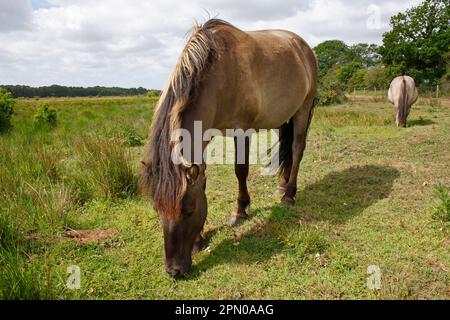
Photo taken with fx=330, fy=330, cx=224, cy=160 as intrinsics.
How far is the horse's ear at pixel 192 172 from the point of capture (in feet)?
8.77

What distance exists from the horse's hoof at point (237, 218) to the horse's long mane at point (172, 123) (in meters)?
1.45

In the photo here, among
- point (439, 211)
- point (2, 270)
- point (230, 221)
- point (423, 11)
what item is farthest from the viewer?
point (423, 11)

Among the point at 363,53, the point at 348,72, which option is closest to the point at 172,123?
the point at 348,72

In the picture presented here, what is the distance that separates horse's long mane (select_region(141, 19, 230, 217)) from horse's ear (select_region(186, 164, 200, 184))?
56 millimetres

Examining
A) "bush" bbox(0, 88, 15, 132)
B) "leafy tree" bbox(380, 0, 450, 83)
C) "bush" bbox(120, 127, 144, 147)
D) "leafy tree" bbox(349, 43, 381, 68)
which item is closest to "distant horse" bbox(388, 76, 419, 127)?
"bush" bbox(120, 127, 144, 147)

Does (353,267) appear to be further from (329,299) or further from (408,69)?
(408,69)

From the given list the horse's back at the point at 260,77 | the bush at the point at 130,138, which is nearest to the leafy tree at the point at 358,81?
the bush at the point at 130,138

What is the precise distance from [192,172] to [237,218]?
155cm

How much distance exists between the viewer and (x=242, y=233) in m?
3.75

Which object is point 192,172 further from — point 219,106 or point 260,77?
point 260,77

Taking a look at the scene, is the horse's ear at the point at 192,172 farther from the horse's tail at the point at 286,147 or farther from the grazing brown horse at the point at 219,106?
the horse's tail at the point at 286,147
